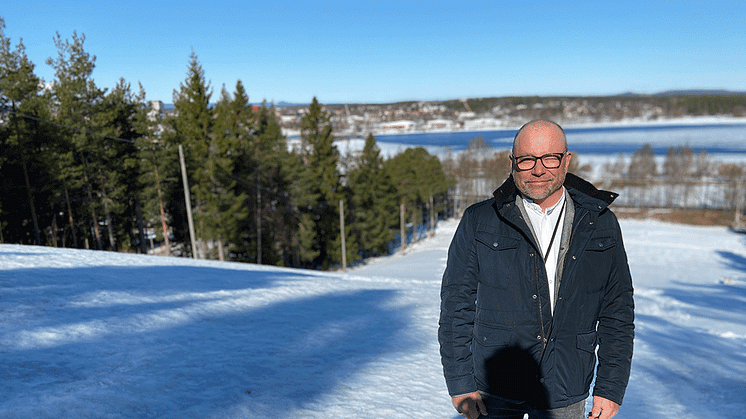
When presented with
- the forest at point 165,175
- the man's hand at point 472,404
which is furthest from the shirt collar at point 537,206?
the forest at point 165,175

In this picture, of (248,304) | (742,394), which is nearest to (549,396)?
(742,394)

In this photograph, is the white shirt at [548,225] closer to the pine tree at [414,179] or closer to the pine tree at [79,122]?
the pine tree at [79,122]

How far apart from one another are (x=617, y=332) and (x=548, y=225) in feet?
2.07

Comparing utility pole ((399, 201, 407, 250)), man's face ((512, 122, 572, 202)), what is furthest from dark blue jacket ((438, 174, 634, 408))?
utility pole ((399, 201, 407, 250))

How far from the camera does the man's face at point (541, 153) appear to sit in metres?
2.00

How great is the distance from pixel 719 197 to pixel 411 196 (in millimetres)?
78296

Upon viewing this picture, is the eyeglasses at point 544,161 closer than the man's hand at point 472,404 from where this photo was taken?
Yes

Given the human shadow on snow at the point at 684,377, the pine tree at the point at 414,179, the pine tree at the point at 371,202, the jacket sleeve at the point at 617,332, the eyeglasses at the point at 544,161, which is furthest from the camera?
the pine tree at the point at 414,179

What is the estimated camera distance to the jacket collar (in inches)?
83.0

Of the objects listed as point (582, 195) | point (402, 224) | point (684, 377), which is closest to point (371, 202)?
point (402, 224)

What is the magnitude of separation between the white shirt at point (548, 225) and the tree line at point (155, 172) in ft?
68.7

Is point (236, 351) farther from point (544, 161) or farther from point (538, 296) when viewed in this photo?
point (544, 161)

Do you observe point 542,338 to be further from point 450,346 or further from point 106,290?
point 106,290

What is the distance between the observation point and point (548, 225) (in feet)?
7.05
